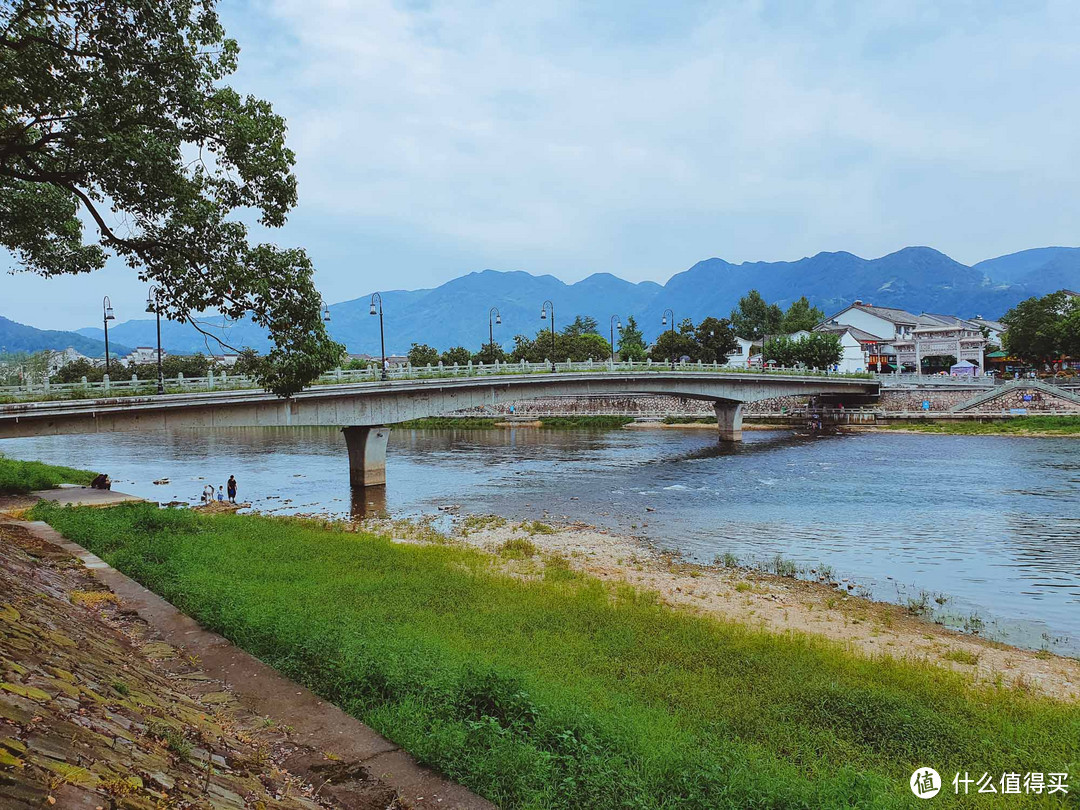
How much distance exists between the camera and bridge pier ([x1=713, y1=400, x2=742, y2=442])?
65125mm

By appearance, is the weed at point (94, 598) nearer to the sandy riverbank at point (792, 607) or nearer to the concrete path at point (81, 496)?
the sandy riverbank at point (792, 607)

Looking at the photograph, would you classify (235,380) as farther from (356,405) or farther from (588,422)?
(588,422)

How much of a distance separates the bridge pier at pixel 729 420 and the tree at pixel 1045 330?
3835 cm

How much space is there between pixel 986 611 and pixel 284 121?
2006 cm

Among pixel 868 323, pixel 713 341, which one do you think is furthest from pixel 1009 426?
pixel 868 323

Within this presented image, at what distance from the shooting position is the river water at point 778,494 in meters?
20.0

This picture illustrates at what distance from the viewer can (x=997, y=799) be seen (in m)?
6.90

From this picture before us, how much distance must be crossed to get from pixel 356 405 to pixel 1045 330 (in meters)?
78.1

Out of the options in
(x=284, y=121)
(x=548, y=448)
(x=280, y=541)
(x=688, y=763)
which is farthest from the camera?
(x=548, y=448)

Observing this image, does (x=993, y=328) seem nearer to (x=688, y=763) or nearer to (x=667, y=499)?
(x=667, y=499)

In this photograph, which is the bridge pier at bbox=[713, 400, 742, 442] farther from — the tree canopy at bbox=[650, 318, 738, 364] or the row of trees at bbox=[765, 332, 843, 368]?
the tree canopy at bbox=[650, 318, 738, 364]

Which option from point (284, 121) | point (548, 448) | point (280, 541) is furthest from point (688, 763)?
point (548, 448)

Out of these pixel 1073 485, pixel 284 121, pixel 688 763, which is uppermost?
pixel 284 121

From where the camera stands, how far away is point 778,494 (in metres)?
35.1
